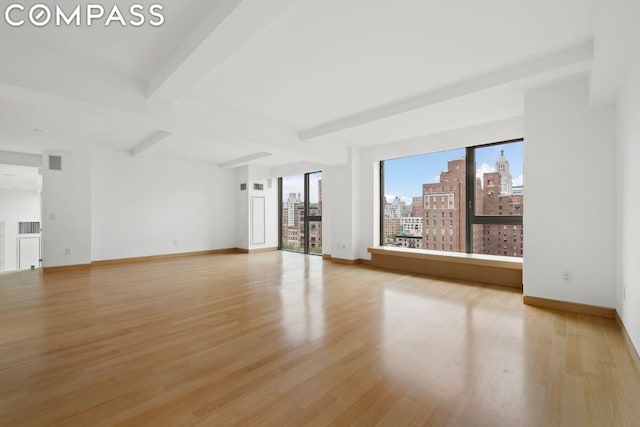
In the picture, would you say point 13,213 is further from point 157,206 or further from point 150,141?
point 150,141

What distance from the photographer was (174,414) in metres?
1.62

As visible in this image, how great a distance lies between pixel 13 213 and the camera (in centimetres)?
1209

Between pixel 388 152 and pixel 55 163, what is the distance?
7.04m

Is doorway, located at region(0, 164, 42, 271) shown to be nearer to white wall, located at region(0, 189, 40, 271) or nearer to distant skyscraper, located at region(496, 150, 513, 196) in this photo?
white wall, located at region(0, 189, 40, 271)

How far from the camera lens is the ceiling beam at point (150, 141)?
5426 millimetres

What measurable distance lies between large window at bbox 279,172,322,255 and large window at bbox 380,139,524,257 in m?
2.17

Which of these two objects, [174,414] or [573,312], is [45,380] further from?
[573,312]

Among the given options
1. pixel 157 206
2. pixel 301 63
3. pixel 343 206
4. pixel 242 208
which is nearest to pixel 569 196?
pixel 301 63

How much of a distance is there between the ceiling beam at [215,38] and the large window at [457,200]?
4447 mm

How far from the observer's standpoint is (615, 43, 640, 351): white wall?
2234mm

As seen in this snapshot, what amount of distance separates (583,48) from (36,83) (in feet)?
17.7

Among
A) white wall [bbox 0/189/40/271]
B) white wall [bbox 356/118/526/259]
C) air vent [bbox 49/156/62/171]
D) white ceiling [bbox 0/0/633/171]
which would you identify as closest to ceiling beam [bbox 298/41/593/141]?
white ceiling [bbox 0/0/633/171]

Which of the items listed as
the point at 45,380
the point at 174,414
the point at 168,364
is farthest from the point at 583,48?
the point at 45,380

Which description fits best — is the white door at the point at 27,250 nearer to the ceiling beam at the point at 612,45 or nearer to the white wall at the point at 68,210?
the white wall at the point at 68,210
